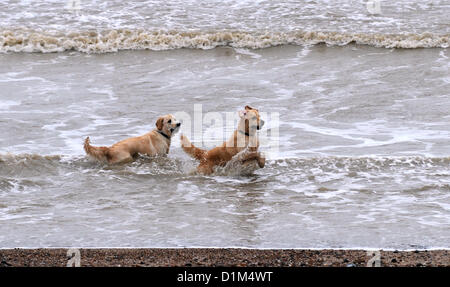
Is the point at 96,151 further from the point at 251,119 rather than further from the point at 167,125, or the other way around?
the point at 251,119

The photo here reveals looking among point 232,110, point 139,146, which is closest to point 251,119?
point 139,146

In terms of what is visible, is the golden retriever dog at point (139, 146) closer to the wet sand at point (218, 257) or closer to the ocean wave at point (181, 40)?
the wet sand at point (218, 257)

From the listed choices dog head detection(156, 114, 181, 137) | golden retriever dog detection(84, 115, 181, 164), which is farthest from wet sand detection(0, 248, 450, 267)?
dog head detection(156, 114, 181, 137)

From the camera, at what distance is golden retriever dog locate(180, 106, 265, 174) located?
8.74 meters

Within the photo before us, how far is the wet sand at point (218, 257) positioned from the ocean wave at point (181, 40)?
10.5 m

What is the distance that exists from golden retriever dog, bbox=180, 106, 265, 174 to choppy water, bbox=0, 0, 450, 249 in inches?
7.3

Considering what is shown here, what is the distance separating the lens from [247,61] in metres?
15.2

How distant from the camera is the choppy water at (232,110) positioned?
22.6 ft

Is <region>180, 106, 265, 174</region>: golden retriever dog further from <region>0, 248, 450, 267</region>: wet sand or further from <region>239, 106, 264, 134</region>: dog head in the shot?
<region>0, 248, 450, 267</region>: wet sand

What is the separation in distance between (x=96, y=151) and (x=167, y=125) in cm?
108

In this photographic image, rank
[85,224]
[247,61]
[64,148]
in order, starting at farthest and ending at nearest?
[247,61] → [64,148] → [85,224]

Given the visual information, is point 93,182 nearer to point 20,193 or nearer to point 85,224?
point 20,193

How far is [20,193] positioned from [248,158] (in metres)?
2.74
